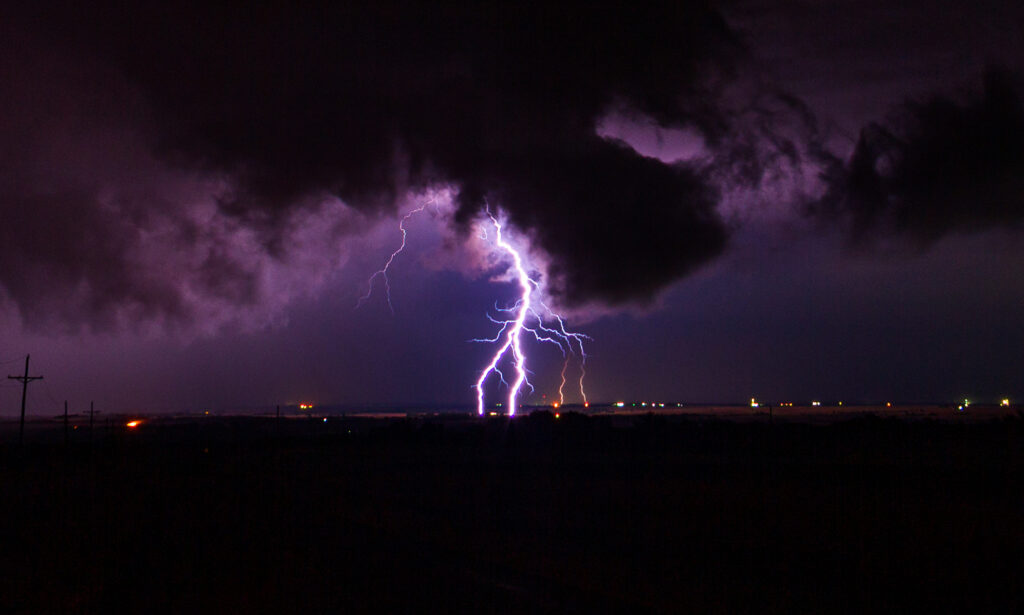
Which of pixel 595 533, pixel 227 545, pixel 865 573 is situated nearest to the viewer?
pixel 865 573

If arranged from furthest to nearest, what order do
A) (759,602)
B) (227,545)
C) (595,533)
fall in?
(595,533), (227,545), (759,602)

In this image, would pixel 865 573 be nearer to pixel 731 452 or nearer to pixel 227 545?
pixel 227 545

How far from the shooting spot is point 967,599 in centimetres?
829

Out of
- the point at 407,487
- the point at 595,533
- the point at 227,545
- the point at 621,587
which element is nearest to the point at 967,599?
the point at 621,587

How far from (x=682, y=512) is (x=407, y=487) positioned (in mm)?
8942

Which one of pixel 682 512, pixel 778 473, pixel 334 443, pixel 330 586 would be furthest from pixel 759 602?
pixel 334 443

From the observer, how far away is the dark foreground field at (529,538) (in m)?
8.30

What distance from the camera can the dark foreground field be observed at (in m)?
8.30

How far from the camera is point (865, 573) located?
31.4ft

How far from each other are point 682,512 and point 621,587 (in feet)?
22.4

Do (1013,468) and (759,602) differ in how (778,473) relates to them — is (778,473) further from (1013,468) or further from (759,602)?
(759,602)

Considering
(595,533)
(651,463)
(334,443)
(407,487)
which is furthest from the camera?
(334,443)

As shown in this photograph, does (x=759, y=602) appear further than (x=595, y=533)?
No

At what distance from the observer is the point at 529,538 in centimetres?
1234
